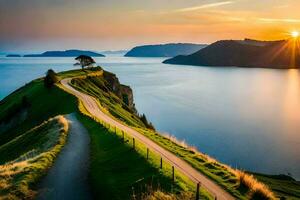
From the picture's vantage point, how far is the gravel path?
23.8 meters

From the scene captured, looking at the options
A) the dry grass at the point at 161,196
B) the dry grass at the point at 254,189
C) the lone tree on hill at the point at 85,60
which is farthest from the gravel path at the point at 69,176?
the lone tree on hill at the point at 85,60

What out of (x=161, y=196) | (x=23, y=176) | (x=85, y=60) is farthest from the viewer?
(x=85, y=60)

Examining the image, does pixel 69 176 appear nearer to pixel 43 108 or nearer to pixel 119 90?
pixel 43 108

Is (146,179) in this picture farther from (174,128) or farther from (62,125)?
(174,128)

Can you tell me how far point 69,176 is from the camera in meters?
27.5

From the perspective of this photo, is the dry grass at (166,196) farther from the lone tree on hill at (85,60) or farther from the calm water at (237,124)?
the lone tree on hill at (85,60)

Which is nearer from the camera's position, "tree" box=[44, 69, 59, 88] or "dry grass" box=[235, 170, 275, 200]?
"dry grass" box=[235, 170, 275, 200]

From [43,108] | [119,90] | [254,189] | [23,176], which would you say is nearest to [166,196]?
[254,189]

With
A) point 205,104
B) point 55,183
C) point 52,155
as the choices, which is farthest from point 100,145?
point 205,104

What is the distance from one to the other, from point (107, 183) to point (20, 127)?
6539 cm

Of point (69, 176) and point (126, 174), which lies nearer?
point (126, 174)

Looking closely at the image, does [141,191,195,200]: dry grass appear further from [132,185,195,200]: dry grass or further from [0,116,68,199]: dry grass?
[0,116,68,199]: dry grass

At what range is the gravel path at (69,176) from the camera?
935 inches

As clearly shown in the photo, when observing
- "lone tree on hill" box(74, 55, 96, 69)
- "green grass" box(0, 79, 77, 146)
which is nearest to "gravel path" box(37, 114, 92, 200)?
"green grass" box(0, 79, 77, 146)
